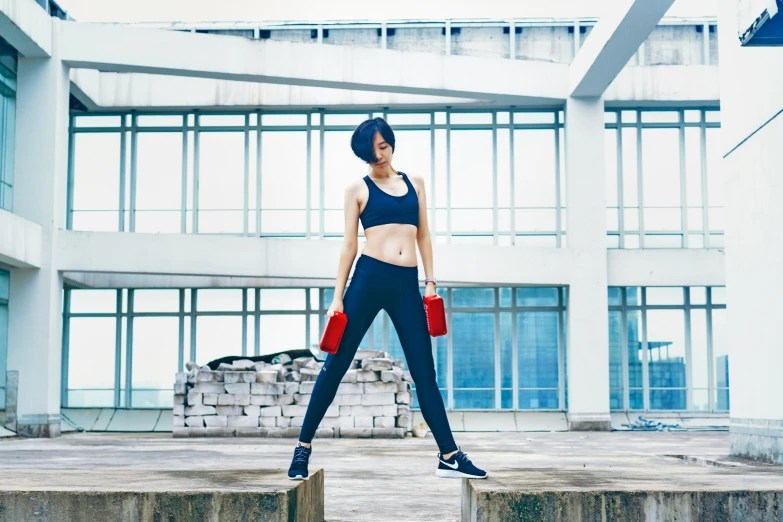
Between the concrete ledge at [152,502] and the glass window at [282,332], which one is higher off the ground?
the glass window at [282,332]

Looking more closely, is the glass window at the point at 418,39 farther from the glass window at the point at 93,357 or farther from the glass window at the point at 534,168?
the glass window at the point at 93,357

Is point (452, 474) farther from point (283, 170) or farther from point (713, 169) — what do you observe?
point (713, 169)

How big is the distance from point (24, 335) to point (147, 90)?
713 centimetres

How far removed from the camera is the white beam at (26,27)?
16.6 metres

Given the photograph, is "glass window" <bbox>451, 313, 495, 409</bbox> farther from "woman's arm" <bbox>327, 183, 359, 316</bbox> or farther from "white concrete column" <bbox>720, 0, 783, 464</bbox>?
"woman's arm" <bbox>327, 183, 359, 316</bbox>

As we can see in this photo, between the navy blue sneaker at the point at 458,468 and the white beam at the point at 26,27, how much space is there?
46.2 feet

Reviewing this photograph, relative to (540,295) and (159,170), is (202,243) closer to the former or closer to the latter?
(159,170)

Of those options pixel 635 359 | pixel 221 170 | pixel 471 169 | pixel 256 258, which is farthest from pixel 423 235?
pixel 221 170

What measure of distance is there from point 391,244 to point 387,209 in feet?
0.55

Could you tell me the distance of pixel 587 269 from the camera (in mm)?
21156

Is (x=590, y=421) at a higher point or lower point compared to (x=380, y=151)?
lower

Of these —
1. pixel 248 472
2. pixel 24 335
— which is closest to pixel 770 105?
pixel 248 472

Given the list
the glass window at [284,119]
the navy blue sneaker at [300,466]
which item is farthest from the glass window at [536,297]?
the navy blue sneaker at [300,466]

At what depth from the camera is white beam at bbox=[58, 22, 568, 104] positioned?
62.1 ft
